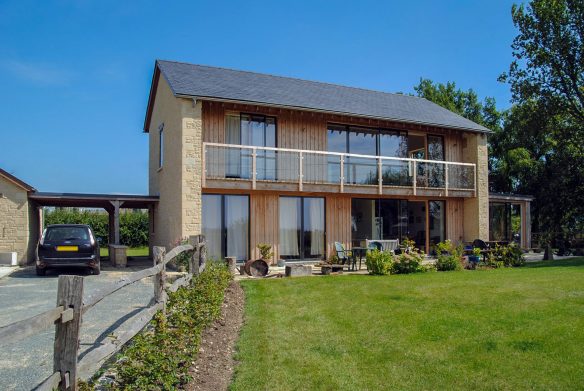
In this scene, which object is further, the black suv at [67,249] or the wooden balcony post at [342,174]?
the wooden balcony post at [342,174]

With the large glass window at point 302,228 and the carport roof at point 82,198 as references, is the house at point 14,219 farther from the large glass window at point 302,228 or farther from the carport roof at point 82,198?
the large glass window at point 302,228

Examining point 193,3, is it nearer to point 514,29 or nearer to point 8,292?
point 8,292

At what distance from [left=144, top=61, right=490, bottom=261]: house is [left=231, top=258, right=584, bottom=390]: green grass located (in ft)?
19.6

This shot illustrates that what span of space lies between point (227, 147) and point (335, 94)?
6.85m

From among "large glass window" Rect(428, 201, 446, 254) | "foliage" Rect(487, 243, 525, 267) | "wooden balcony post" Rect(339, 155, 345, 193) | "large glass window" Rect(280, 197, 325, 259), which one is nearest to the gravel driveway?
"large glass window" Rect(280, 197, 325, 259)

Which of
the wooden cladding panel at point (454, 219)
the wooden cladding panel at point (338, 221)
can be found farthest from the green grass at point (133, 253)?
the wooden cladding panel at point (454, 219)

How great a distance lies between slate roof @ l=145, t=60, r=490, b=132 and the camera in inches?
648

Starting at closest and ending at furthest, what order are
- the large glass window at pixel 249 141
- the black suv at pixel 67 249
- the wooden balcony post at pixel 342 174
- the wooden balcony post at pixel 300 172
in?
the black suv at pixel 67 249 < the large glass window at pixel 249 141 < the wooden balcony post at pixel 300 172 < the wooden balcony post at pixel 342 174

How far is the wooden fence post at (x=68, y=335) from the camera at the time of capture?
3.59m

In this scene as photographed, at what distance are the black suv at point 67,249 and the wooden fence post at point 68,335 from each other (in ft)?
35.6

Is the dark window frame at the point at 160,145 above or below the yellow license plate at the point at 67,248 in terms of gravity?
above

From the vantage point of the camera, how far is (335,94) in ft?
68.6

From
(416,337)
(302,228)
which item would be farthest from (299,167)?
(416,337)

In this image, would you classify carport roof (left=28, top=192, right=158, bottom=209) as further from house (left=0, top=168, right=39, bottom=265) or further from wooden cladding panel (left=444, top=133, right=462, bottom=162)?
wooden cladding panel (left=444, top=133, right=462, bottom=162)
